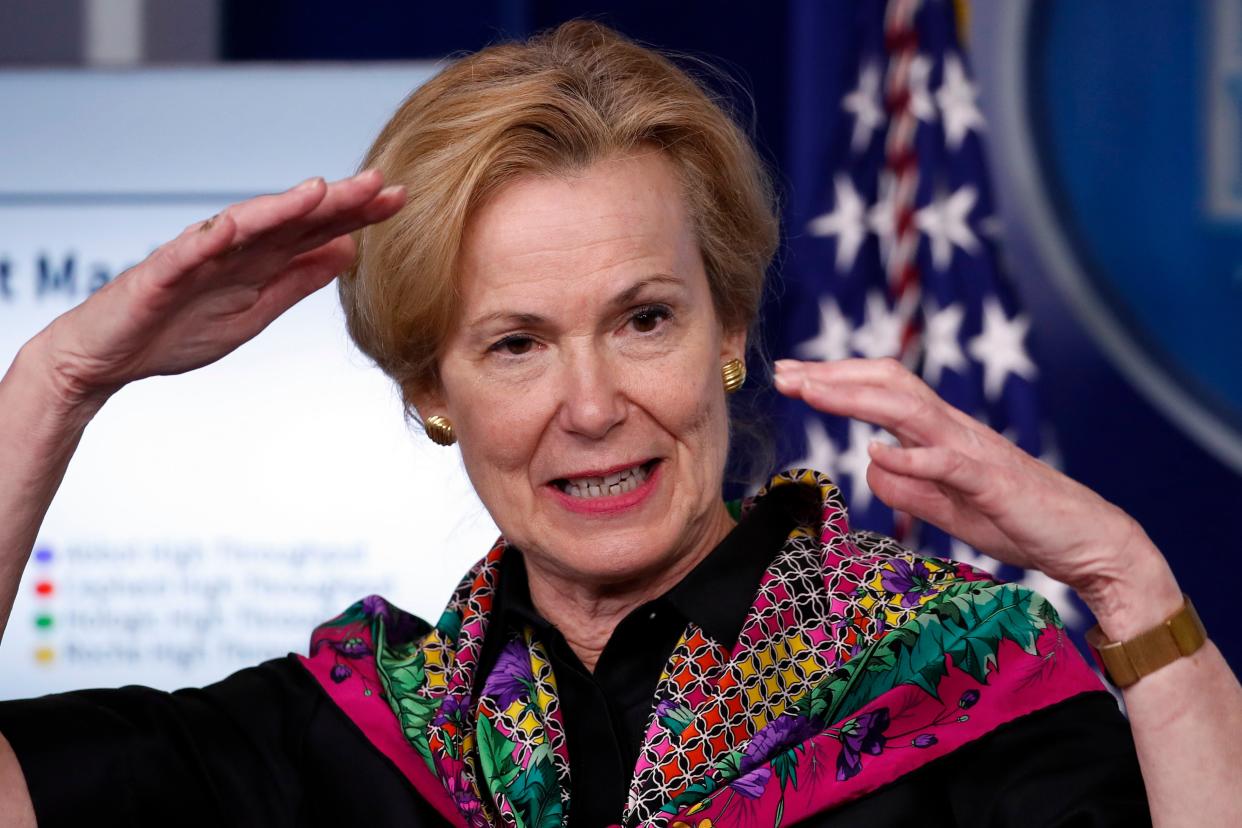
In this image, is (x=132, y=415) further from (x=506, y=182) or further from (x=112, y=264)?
(x=506, y=182)

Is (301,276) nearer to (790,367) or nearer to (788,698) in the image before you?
(790,367)

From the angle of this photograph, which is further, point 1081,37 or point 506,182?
point 1081,37

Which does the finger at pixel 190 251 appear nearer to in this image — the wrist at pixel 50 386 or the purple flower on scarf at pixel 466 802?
the wrist at pixel 50 386

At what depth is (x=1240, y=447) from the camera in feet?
11.4

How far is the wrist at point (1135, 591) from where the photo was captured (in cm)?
144

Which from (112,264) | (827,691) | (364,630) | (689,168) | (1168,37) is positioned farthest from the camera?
(1168,37)

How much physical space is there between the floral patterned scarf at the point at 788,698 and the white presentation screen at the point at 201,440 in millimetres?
1064

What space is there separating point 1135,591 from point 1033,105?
2247 millimetres

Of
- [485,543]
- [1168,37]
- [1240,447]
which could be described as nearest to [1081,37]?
[1168,37]

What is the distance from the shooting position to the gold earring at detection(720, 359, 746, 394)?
6.43ft

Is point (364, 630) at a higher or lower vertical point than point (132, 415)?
lower

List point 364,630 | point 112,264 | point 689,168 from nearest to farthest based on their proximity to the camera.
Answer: point 689,168 → point 364,630 → point 112,264

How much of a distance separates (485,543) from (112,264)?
921 millimetres

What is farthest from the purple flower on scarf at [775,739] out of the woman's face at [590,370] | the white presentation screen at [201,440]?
the white presentation screen at [201,440]
